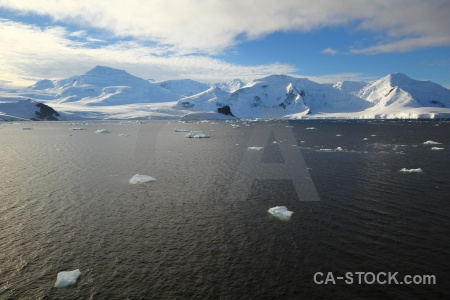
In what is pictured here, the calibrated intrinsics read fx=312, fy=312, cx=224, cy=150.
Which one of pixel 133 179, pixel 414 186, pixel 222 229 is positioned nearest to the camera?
pixel 222 229

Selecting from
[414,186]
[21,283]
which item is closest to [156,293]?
[21,283]

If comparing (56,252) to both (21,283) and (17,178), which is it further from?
(17,178)

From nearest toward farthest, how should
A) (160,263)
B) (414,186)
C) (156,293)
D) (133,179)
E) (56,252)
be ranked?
1. (156,293)
2. (160,263)
3. (56,252)
4. (414,186)
5. (133,179)

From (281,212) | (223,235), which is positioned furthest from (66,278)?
(281,212)

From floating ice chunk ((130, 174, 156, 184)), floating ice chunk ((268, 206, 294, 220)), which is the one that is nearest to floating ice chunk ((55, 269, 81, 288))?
floating ice chunk ((268, 206, 294, 220))

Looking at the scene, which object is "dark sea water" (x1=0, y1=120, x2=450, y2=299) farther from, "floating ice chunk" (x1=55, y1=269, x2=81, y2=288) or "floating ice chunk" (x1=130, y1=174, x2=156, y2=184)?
"floating ice chunk" (x1=130, y1=174, x2=156, y2=184)

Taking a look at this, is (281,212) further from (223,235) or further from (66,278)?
(66,278)
